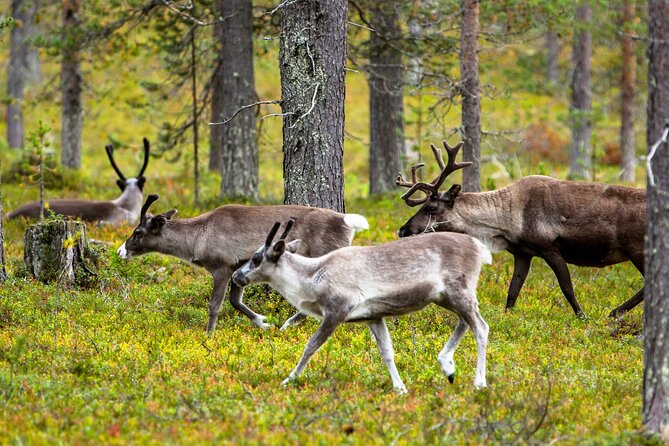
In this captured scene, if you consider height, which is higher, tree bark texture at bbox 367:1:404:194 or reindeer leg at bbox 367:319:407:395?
tree bark texture at bbox 367:1:404:194

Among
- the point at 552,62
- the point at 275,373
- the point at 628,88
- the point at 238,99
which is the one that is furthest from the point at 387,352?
the point at 552,62

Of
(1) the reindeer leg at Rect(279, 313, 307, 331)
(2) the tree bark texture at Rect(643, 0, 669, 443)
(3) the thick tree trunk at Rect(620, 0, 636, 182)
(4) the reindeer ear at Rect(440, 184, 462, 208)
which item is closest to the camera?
(2) the tree bark texture at Rect(643, 0, 669, 443)

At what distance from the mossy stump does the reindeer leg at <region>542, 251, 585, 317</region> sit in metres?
6.01

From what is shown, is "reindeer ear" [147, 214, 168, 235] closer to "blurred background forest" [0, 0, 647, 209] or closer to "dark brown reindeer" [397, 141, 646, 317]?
"blurred background forest" [0, 0, 647, 209]

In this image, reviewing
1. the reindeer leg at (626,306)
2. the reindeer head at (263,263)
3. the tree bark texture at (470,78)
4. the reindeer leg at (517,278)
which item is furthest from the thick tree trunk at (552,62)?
the reindeer head at (263,263)

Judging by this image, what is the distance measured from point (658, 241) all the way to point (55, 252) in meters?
7.76

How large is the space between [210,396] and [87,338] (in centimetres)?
229

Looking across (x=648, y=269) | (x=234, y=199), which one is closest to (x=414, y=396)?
(x=648, y=269)

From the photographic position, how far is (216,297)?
396 inches

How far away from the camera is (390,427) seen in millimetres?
6727

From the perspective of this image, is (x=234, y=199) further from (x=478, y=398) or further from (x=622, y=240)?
(x=478, y=398)

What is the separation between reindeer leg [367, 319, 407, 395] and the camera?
7.75 meters

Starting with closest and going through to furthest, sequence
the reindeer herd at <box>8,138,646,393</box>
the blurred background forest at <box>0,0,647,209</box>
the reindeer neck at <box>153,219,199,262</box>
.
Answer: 1. the reindeer herd at <box>8,138,646,393</box>
2. the reindeer neck at <box>153,219,199,262</box>
3. the blurred background forest at <box>0,0,647,209</box>

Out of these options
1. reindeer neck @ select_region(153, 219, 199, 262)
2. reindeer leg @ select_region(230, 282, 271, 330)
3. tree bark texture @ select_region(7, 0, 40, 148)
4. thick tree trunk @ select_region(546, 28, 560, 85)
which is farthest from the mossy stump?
thick tree trunk @ select_region(546, 28, 560, 85)
